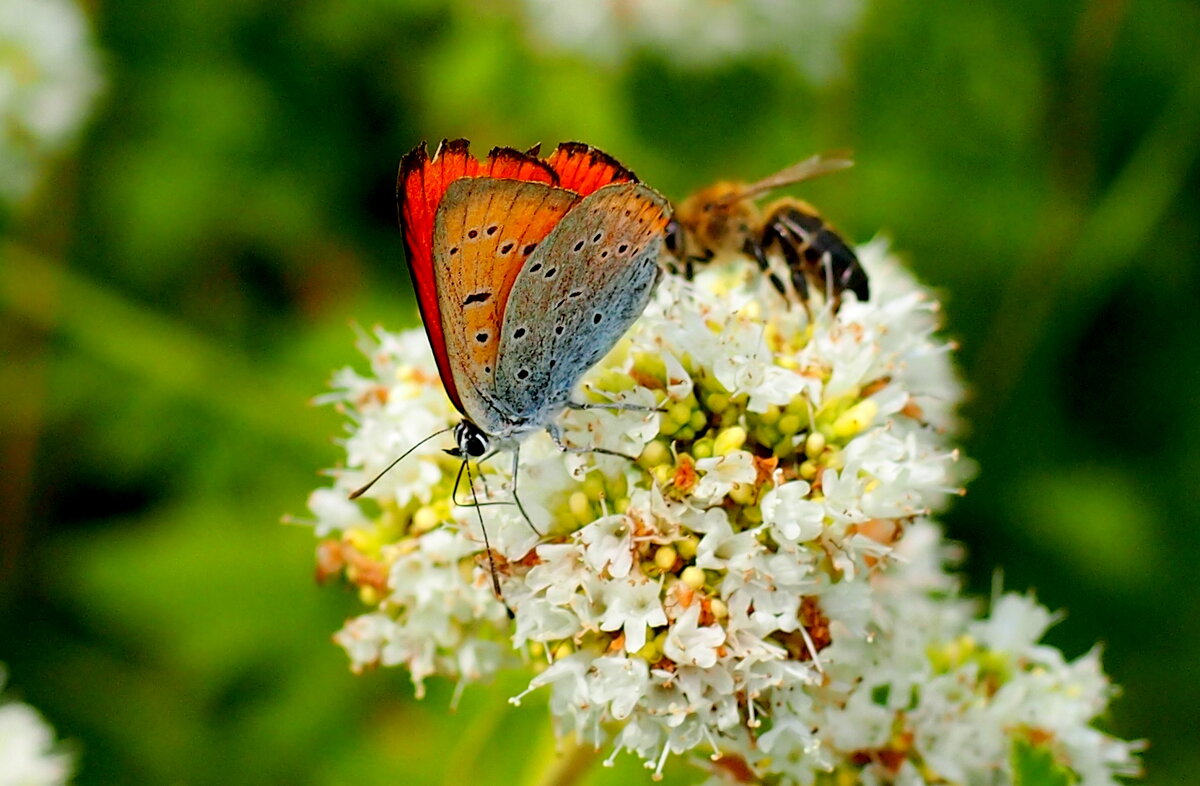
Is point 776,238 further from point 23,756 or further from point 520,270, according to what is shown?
point 23,756

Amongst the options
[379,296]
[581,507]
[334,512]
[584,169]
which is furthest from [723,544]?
[379,296]

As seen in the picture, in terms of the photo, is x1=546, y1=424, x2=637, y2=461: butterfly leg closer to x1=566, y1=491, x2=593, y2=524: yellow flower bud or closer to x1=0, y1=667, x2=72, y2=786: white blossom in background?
x1=566, y1=491, x2=593, y2=524: yellow flower bud

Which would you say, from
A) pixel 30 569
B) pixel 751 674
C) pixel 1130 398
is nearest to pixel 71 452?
pixel 30 569

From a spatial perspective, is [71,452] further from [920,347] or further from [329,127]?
[920,347]

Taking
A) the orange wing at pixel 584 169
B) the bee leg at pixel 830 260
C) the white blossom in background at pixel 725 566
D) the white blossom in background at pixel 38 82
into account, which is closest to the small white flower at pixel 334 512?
the white blossom in background at pixel 725 566

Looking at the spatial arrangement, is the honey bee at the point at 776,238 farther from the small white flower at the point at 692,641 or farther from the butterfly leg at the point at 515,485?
the small white flower at the point at 692,641

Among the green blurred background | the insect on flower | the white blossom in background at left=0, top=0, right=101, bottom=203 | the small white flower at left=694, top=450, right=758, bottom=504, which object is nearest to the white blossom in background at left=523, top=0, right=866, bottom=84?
the green blurred background
